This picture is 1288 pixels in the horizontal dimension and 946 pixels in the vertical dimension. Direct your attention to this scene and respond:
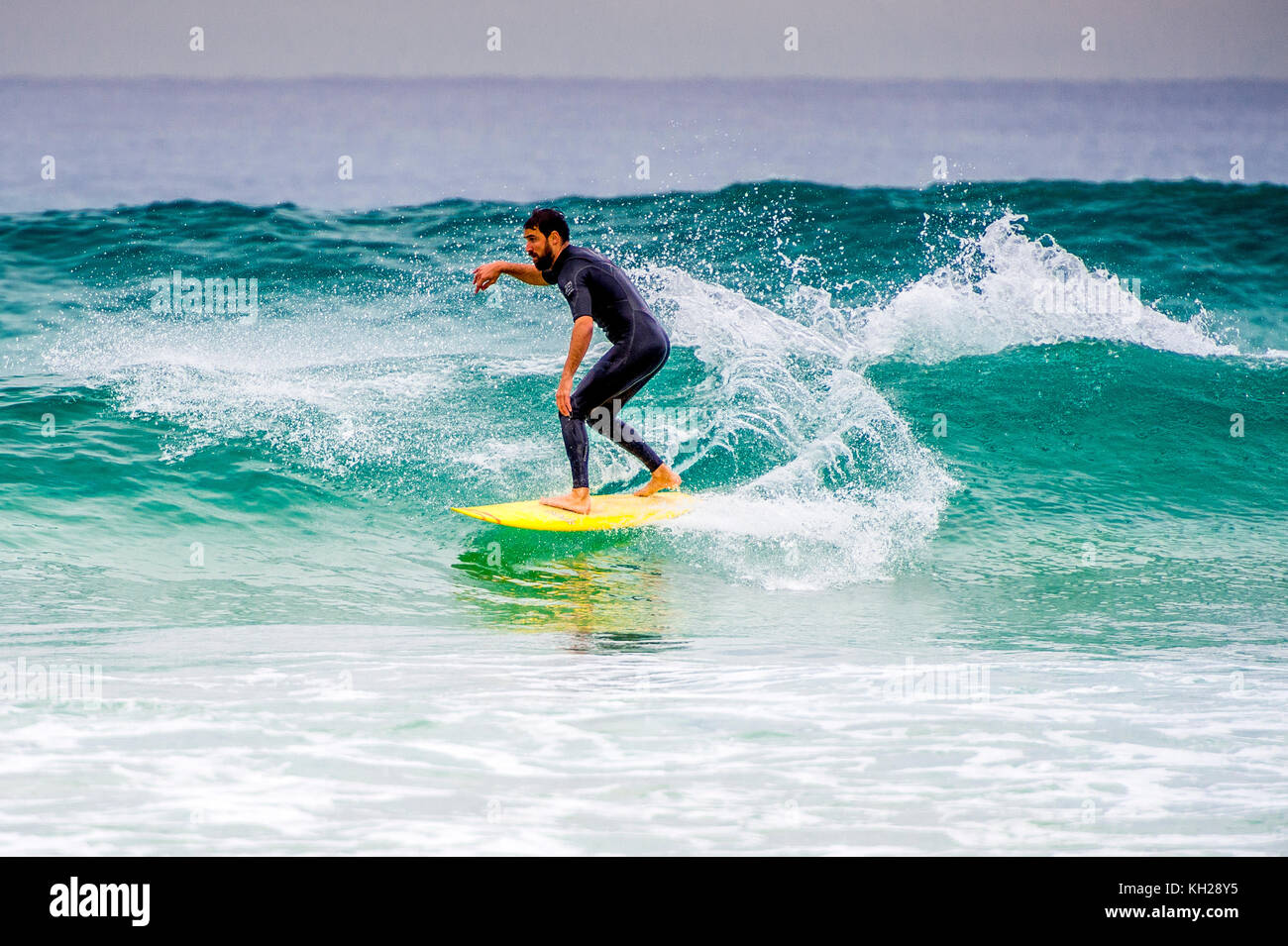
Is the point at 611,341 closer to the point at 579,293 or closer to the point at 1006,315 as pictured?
the point at 579,293

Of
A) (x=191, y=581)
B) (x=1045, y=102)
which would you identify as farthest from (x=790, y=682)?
(x=1045, y=102)

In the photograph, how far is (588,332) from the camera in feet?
18.0

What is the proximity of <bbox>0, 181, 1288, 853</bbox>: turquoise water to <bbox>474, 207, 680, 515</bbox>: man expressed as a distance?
549mm

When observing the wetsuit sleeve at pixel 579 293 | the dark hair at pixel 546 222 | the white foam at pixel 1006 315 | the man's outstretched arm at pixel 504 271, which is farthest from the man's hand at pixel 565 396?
the white foam at pixel 1006 315

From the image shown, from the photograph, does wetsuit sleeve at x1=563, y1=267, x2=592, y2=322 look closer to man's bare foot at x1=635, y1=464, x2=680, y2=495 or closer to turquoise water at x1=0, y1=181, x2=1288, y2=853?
man's bare foot at x1=635, y1=464, x2=680, y2=495

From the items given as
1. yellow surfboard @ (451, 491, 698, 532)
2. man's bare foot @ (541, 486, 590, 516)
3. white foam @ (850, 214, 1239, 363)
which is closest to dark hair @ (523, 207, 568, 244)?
man's bare foot @ (541, 486, 590, 516)

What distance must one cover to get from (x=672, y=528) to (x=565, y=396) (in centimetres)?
89

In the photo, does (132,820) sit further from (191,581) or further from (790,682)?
(191,581)

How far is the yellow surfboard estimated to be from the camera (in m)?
5.91

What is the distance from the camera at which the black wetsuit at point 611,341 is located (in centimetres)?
568

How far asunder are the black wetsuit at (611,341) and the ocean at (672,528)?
0.62m

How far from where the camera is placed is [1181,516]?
23.4ft

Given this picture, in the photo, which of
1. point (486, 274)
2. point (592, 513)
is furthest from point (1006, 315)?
point (486, 274)
